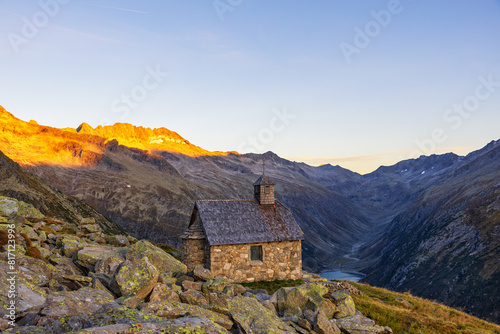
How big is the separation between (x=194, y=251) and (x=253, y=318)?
65.0ft

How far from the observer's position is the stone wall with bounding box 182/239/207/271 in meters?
31.3

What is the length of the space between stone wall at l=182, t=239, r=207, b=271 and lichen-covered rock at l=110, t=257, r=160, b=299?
732 inches

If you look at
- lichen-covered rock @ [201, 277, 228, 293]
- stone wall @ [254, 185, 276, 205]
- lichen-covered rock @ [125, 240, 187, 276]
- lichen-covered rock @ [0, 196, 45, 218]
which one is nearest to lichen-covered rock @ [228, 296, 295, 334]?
lichen-covered rock @ [201, 277, 228, 293]

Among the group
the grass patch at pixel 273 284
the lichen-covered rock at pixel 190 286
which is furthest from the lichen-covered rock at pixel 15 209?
the grass patch at pixel 273 284

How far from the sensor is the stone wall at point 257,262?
30.4m

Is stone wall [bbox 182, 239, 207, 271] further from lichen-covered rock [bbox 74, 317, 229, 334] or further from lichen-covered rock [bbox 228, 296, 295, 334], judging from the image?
lichen-covered rock [bbox 74, 317, 229, 334]

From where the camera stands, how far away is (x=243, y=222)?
3288 centimetres

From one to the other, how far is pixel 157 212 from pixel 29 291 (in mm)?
104851

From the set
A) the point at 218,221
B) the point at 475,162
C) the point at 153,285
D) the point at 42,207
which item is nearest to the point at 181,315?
the point at 153,285

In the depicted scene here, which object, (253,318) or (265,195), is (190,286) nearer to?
(253,318)

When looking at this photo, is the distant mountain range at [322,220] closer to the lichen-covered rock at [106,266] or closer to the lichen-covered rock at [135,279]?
the lichen-covered rock at [106,266]

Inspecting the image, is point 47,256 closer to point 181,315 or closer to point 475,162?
point 181,315

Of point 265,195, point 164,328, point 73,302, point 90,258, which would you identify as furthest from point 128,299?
point 265,195

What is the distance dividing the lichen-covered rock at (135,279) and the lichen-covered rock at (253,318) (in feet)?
10.6
